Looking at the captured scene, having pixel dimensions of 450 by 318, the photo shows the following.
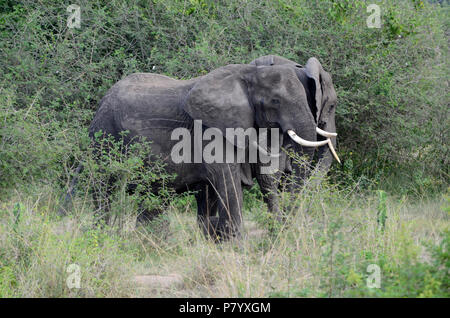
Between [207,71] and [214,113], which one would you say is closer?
[214,113]

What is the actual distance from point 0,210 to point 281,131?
3026 millimetres

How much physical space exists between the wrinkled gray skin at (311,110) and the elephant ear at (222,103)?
0.47m

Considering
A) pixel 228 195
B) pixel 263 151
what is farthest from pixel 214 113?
pixel 228 195

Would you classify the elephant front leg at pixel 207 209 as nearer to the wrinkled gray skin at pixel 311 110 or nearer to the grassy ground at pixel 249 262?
the wrinkled gray skin at pixel 311 110

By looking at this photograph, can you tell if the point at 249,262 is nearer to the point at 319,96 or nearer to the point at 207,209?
the point at 207,209

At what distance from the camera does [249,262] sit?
6656mm

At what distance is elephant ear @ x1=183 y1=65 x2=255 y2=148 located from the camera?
8250 mm

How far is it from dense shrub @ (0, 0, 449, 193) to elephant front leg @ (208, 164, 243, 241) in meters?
3.17

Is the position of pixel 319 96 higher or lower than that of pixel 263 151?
higher

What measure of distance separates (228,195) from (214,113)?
92 centimetres

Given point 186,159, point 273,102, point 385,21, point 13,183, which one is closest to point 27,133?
point 13,183

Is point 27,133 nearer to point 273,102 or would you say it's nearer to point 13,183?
point 13,183

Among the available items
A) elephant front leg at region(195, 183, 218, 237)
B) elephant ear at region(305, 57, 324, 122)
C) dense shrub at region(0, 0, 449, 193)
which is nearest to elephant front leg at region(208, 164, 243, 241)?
elephant front leg at region(195, 183, 218, 237)

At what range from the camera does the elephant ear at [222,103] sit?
8250 millimetres
